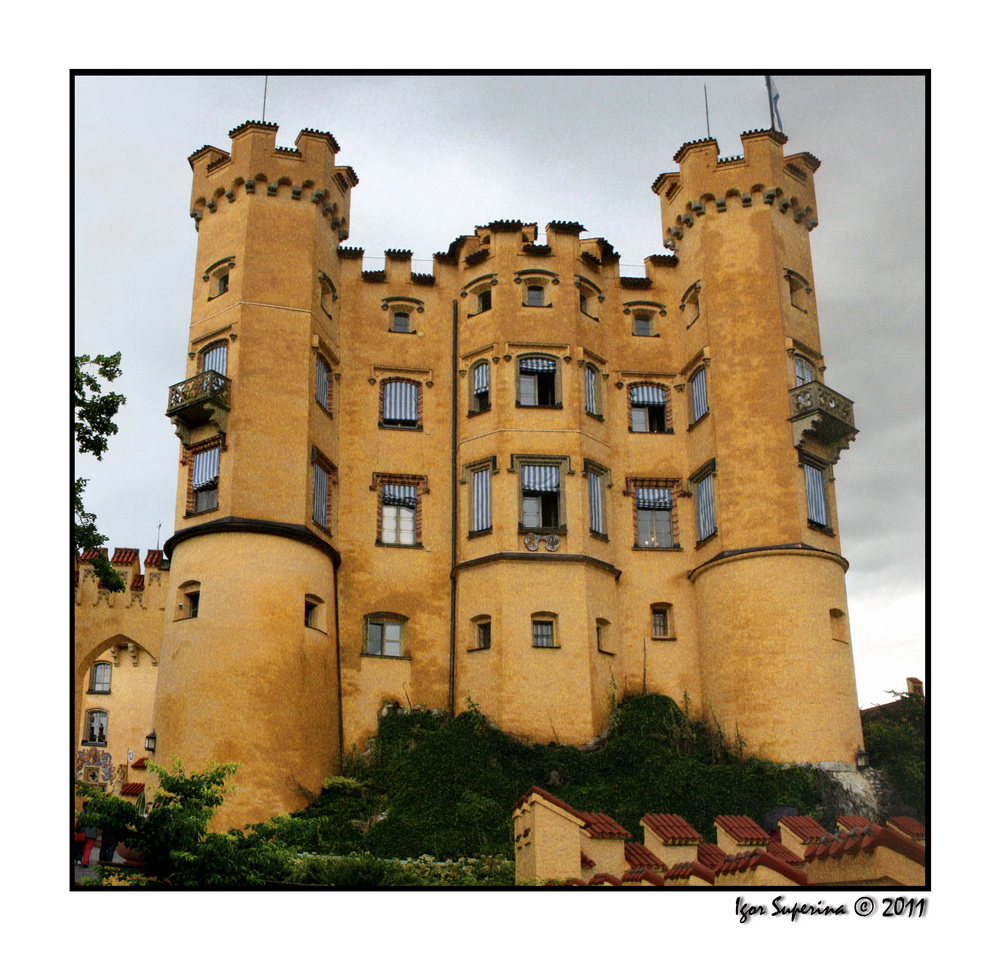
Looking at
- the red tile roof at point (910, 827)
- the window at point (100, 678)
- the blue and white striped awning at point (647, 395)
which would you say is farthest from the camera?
the window at point (100, 678)

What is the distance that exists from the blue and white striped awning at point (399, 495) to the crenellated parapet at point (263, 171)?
26.7ft

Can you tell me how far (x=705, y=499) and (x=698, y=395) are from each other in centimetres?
333

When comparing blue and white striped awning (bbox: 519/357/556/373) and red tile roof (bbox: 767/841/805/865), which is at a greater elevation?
blue and white striped awning (bbox: 519/357/556/373)

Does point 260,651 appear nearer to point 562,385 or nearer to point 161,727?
point 161,727

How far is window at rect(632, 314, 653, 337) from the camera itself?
3822 centimetres

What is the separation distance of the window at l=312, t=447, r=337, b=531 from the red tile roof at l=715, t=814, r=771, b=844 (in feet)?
49.0

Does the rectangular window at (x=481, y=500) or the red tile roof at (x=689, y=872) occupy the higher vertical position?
the rectangular window at (x=481, y=500)

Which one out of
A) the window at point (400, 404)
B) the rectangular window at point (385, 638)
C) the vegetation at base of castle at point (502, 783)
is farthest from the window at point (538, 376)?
the vegetation at base of castle at point (502, 783)

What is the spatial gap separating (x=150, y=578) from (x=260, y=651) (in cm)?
727

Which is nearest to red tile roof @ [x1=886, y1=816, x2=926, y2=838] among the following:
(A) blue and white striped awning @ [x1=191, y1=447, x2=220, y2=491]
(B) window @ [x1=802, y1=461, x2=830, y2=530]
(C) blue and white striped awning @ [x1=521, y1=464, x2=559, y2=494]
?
(B) window @ [x1=802, y1=461, x2=830, y2=530]

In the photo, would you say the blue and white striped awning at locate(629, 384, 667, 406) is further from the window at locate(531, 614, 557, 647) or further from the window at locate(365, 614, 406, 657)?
the window at locate(365, 614, 406, 657)

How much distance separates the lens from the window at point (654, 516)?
35.7 meters

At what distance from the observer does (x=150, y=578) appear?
3553 cm

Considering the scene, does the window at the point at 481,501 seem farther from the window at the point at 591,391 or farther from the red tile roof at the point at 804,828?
the red tile roof at the point at 804,828
